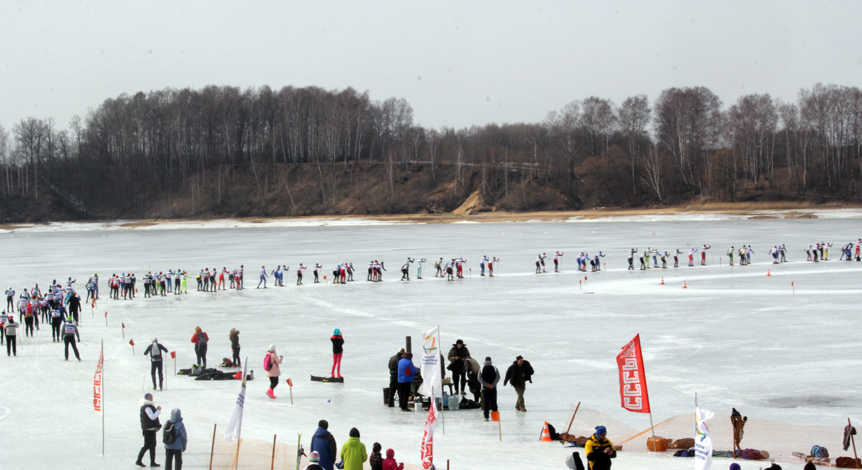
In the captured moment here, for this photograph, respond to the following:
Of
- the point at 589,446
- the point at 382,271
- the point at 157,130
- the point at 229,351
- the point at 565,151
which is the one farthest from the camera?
the point at 157,130

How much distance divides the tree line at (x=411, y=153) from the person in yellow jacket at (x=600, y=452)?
8651 centimetres

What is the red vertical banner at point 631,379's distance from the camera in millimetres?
11148

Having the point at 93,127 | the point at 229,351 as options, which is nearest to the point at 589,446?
the point at 229,351

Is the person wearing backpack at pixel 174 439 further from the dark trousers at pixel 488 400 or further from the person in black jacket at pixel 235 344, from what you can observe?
the person in black jacket at pixel 235 344

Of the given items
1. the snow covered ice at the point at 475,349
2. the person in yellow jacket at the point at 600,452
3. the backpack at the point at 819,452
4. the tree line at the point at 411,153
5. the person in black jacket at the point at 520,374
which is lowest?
the snow covered ice at the point at 475,349

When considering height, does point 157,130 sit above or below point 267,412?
above

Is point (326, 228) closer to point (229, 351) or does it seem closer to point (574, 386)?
point (229, 351)

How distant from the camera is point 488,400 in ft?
41.8

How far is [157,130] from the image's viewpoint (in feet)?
429

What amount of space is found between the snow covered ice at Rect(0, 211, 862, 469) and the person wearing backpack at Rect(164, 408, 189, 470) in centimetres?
64

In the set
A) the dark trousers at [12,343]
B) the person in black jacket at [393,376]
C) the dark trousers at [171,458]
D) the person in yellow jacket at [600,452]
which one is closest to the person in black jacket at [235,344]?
the person in black jacket at [393,376]

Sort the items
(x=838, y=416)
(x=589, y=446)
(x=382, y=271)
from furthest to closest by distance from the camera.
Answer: (x=382, y=271), (x=838, y=416), (x=589, y=446)

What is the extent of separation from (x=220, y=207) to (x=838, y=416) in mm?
103124

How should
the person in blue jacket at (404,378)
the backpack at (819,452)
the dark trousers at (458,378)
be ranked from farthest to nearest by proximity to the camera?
the dark trousers at (458,378) < the person in blue jacket at (404,378) < the backpack at (819,452)
